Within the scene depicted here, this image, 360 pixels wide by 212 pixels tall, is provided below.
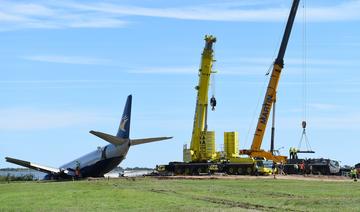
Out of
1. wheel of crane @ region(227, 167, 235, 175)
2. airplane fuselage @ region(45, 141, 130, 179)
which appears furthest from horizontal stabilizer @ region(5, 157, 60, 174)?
wheel of crane @ region(227, 167, 235, 175)

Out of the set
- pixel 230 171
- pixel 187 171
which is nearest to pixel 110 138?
pixel 187 171

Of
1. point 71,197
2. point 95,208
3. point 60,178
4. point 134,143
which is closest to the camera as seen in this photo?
point 95,208

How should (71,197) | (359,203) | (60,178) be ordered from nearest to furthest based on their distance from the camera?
(359,203)
(71,197)
(60,178)

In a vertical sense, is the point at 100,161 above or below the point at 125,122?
below

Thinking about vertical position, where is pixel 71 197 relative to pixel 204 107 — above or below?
below

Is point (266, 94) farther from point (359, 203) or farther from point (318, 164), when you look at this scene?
point (359, 203)

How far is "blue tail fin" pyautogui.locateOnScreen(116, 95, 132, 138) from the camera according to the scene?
62969 mm

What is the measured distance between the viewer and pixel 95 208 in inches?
1007

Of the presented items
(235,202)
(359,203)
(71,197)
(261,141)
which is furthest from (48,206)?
(261,141)

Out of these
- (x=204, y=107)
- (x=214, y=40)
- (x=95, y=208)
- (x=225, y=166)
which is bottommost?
(x=95, y=208)

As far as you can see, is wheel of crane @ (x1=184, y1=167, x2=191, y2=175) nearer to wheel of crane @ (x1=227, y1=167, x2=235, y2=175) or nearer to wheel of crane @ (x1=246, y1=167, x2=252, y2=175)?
wheel of crane @ (x1=227, y1=167, x2=235, y2=175)

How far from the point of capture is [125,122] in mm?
63219

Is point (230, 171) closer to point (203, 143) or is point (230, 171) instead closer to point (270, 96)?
point (203, 143)

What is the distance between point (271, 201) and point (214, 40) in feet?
139
